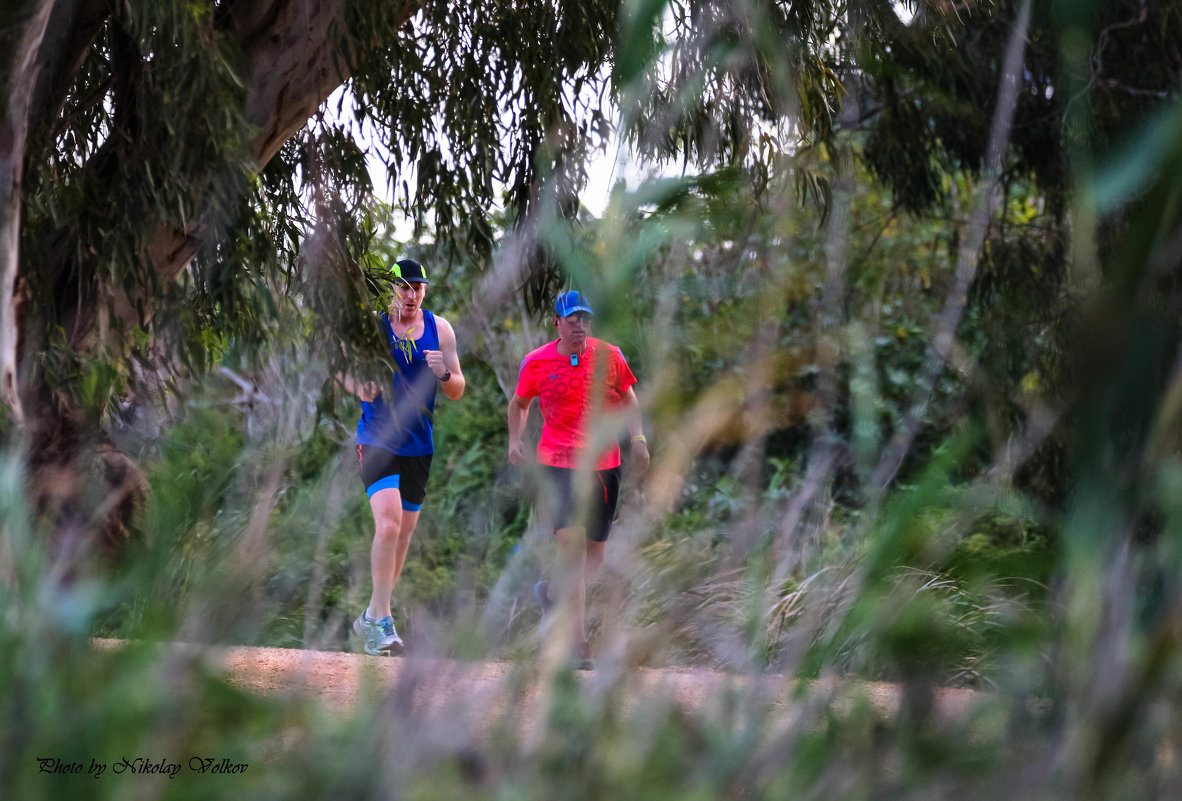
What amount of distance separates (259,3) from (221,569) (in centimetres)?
389

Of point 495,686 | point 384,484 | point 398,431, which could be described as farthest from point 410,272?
point 495,686

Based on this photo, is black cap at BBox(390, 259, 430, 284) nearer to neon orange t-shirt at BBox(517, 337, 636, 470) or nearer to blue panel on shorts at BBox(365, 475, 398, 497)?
neon orange t-shirt at BBox(517, 337, 636, 470)

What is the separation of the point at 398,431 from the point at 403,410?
0.69 feet

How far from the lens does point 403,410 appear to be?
5.17 meters

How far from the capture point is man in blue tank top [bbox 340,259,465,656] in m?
4.96

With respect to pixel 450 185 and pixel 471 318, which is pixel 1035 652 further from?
pixel 450 185

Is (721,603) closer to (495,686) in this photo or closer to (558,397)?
(495,686)

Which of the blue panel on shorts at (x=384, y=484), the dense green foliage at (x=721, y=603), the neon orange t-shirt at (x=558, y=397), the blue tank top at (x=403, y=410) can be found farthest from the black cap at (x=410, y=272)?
the dense green foliage at (x=721, y=603)

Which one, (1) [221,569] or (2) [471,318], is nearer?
(1) [221,569]

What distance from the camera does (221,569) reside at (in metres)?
1.33

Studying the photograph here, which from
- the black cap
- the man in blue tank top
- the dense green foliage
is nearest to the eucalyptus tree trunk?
the black cap

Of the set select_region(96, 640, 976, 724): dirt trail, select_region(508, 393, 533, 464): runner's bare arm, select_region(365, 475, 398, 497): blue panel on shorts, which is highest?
select_region(508, 393, 533, 464): runner's bare arm

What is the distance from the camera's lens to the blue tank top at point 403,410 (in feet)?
16.5

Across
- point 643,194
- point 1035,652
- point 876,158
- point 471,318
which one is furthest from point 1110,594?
point 876,158
